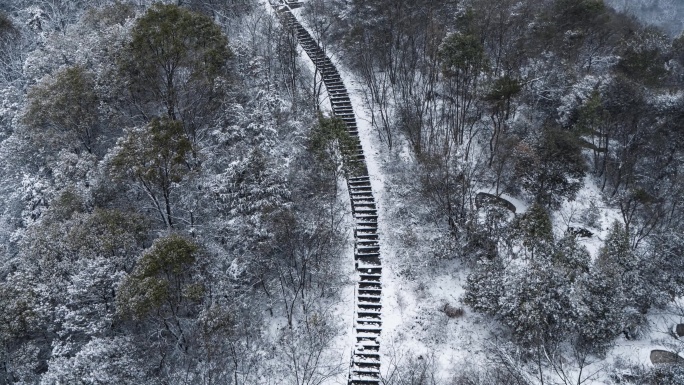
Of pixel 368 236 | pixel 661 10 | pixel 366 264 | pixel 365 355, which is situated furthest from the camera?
pixel 661 10

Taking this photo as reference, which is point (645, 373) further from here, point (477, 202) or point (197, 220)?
→ point (197, 220)

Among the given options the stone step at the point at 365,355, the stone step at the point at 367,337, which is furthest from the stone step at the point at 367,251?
the stone step at the point at 365,355

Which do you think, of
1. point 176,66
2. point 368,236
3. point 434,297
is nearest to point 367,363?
point 434,297

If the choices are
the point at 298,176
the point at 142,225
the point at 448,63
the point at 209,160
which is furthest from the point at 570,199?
the point at 142,225

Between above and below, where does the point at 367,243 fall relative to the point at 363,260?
above

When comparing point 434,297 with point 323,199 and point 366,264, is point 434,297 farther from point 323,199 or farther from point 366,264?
point 323,199
